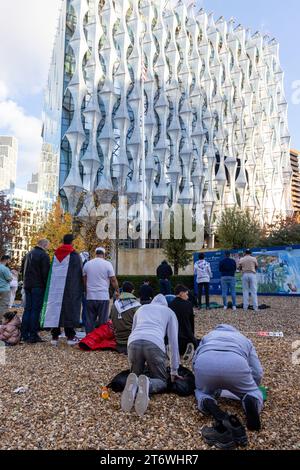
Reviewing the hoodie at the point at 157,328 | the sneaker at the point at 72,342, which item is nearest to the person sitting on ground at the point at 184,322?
the hoodie at the point at 157,328

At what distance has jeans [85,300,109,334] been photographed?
7.13 meters

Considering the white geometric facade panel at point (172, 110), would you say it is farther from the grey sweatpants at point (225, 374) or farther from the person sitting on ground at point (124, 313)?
the grey sweatpants at point (225, 374)

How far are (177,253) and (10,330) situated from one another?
60.7 feet

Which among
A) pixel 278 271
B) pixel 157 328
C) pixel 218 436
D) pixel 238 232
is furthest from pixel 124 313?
pixel 238 232

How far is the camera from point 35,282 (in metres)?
7.29

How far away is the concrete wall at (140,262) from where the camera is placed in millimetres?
28375

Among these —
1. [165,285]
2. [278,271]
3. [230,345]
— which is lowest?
[230,345]

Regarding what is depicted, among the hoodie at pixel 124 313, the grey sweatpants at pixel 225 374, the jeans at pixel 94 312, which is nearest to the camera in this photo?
the grey sweatpants at pixel 225 374

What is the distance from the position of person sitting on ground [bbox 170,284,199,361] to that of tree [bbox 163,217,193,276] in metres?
19.4

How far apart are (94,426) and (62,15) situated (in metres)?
47.7

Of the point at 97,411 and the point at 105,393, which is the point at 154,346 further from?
the point at 97,411

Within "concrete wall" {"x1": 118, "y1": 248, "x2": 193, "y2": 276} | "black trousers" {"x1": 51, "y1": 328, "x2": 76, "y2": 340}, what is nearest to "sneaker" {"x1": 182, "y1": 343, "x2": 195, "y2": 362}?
"black trousers" {"x1": 51, "y1": 328, "x2": 76, "y2": 340}

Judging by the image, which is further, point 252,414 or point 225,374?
point 225,374
